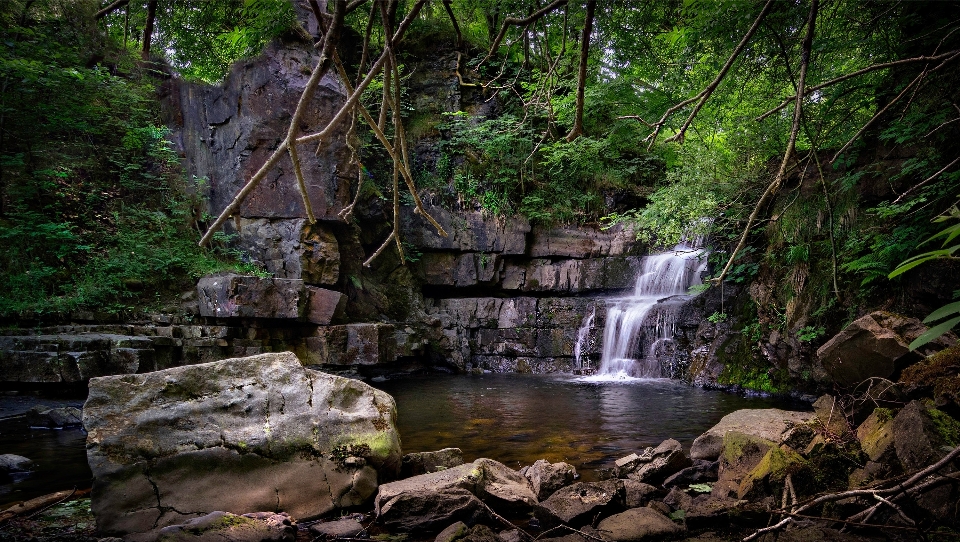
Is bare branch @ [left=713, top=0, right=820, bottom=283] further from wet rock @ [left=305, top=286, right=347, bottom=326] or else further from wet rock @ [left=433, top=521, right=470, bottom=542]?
wet rock @ [left=305, top=286, right=347, bottom=326]

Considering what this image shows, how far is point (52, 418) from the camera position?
7.16 m

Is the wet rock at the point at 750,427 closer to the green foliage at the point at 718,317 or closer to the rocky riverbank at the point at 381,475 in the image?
the rocky riverbank at the point at 381,475

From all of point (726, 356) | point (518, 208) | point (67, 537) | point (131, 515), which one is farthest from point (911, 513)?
point (518, 208)

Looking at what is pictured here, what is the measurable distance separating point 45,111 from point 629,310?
12845mm

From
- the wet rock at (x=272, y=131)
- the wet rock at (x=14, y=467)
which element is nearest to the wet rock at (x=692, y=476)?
the wet rock at (x=14, y=467)

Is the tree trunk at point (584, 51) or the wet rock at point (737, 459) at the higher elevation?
the tree trunk at point (584, 51)

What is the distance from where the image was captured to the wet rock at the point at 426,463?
4691 mm

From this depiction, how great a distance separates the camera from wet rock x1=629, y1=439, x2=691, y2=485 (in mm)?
4539

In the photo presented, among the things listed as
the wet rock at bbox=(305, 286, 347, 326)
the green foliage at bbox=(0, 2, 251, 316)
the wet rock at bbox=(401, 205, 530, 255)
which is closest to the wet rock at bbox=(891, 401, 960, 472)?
the wet rock at bbox=(305, 286, 347, 326)

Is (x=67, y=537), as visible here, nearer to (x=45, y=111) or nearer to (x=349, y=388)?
(x=349, y=388)

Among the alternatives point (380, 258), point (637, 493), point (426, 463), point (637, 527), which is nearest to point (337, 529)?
point (426, 463)

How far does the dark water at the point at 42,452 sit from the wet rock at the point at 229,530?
2133 mm

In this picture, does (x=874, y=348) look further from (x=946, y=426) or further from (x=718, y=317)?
(x=718, y=317)

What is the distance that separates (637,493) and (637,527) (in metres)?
0.74
